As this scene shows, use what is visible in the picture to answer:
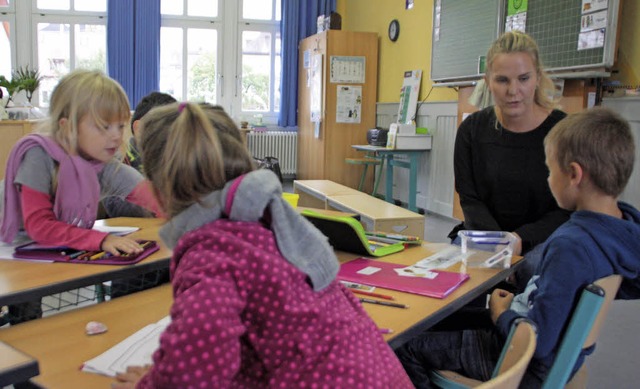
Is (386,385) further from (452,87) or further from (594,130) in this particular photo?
(452,87)

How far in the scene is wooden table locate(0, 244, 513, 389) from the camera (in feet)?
3.21

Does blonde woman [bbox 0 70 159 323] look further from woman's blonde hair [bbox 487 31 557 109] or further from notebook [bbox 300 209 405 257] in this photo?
woman's blonde hair [bbox 487 31 557 109]

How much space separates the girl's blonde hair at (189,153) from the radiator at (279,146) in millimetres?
6840

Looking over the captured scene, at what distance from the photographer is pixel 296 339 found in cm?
80

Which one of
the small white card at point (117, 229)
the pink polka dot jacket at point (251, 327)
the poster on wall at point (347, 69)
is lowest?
the small white card at point (117, 229)

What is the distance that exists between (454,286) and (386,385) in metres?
0.54

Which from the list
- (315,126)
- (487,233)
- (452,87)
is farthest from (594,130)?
(315,126)

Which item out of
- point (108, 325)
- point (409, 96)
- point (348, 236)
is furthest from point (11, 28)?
point (108, 325)

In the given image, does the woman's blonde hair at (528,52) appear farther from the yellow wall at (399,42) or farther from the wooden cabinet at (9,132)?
the wooden cabinet at (9,132)

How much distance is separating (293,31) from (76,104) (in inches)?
248

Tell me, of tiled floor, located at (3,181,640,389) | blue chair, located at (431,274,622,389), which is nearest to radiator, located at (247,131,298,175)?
tiled floor, located at (3,181,640,389)

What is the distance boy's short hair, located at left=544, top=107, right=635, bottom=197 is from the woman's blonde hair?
0.61 metres

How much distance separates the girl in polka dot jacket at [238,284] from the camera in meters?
0.73

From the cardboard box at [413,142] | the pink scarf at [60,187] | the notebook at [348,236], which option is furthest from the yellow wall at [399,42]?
the pink scarf at [60,187]
